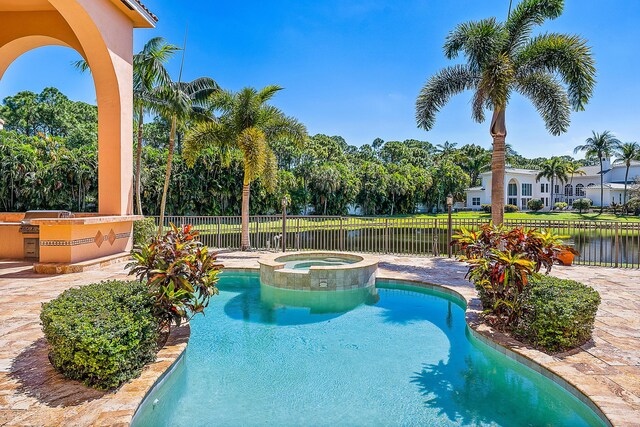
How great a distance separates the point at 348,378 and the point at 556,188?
55.4 metres

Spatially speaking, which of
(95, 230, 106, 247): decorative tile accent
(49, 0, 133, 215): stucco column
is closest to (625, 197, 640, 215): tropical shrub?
(49, 0, 133, 215): stucco column

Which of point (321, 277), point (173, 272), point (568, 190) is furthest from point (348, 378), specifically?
point (568, 190)

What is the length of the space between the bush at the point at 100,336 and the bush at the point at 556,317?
4282 millimetres

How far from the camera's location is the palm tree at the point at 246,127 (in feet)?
38.4

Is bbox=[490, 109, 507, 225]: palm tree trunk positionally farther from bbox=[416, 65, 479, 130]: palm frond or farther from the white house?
the white house

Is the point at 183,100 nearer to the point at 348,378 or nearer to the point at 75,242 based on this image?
the point at 75,242

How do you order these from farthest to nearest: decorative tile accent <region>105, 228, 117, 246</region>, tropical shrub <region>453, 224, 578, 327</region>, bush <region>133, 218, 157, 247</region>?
bush <region>133, 218, 157, 247</region> < decorative tile accent <region>105, 228, 117, 246</region> < tropical shrub <region>453, 224, 578, 327</region>

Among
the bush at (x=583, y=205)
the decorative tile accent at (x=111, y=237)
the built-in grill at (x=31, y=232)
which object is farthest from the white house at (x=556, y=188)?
the built-in grill at (x=31, y=232)

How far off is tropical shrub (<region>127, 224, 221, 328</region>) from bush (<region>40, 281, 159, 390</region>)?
300 millimetres

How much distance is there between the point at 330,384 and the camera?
3865 millimetres

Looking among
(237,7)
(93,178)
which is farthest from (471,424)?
(93,178)

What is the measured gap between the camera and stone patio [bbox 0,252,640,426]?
2.79m

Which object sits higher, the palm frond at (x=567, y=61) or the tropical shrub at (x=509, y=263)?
the palm frond at (x=567, y=61)

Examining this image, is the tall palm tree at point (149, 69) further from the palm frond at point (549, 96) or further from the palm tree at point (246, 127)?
the palm frond at point (549, 96)
